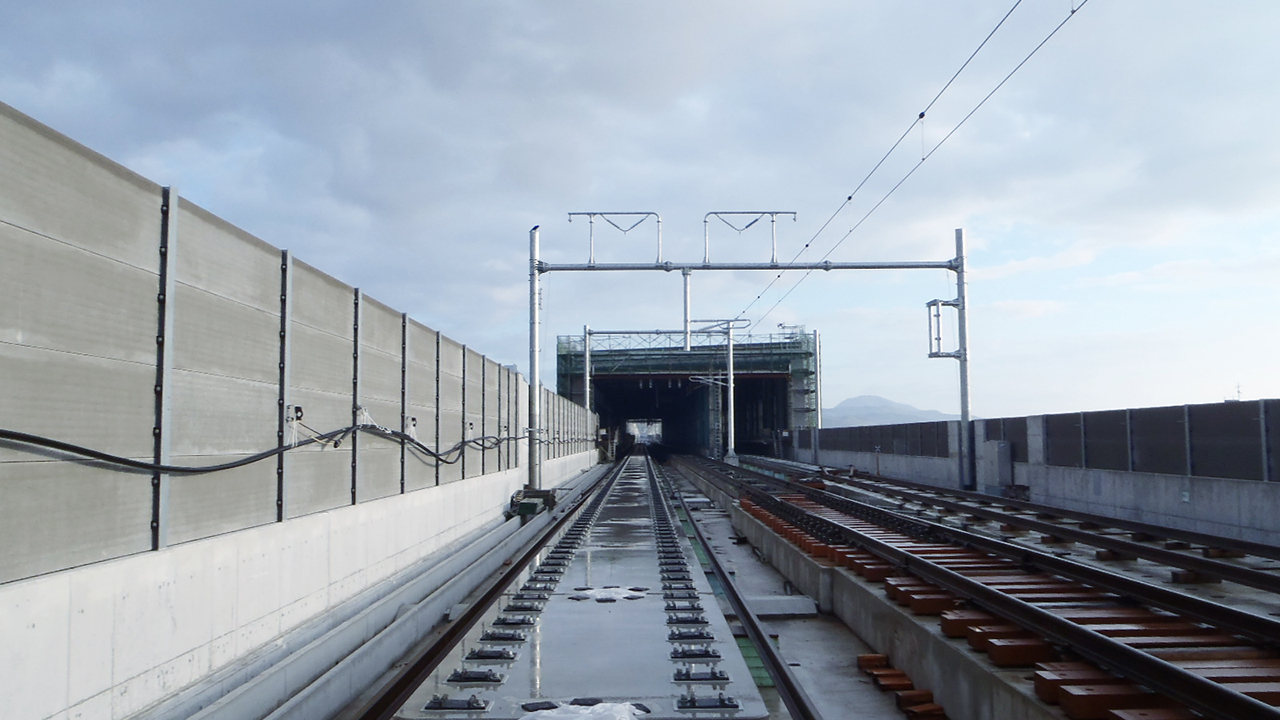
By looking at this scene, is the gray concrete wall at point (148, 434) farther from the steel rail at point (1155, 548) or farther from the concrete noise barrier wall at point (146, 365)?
the steel rail at point (1155, 548)

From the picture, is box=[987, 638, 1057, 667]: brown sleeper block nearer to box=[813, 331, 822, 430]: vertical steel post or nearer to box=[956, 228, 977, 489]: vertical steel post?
box=[956, 228, 977, 489]: vertical steel post

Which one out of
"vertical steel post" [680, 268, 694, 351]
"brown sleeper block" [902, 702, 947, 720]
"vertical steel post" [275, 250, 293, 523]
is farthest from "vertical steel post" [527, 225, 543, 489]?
"brown sleeper block" [902, 702, 947, 720]

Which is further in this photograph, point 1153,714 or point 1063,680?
point 1063,680

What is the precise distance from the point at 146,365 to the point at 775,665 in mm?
5629

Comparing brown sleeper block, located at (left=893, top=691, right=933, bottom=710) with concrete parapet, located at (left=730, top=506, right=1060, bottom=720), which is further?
brown sleeper block, located at (left=893, top=691, right=933, bottom=710)

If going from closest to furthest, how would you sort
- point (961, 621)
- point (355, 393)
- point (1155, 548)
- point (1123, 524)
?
point (961, 621) → point (355, 393) → point (1155, 548) → point (1123, 524)

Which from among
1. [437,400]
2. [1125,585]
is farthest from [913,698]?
[437,400]

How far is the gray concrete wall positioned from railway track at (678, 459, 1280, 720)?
5.72 m

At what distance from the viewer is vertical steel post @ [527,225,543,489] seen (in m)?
21.0

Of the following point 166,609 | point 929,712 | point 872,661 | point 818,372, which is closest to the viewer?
point 166,609

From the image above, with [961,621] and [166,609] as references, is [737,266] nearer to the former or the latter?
[961,621]

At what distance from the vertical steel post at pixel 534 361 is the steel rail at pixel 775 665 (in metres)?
9.77

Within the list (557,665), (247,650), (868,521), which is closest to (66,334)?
(247,650)

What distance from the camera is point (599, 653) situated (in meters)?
7.64
